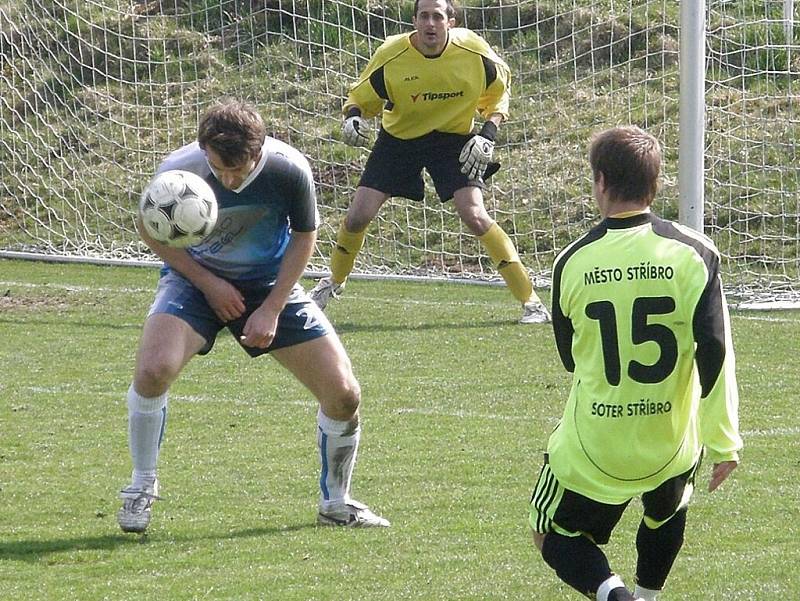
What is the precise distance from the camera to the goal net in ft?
38.2

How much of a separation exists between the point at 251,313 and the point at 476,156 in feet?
12.7

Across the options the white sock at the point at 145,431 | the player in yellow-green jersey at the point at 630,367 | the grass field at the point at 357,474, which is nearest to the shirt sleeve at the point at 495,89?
the grass field at the point at 357,474

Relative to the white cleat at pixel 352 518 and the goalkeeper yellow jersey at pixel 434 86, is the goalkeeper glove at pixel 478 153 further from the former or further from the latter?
the white cleat at pixel 352 518

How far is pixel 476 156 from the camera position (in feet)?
29.1

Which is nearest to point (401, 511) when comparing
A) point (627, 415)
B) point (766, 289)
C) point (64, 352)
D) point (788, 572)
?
point (788, 572)

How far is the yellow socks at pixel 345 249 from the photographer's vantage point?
30.9 feet

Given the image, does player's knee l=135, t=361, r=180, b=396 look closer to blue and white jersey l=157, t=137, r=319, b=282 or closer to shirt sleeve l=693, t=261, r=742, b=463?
blue and white jersey l=157, t=137, r=319, b=282

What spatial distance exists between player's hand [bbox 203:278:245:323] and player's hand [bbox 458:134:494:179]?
3.93 meters

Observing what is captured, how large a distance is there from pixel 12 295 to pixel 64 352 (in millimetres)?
2296

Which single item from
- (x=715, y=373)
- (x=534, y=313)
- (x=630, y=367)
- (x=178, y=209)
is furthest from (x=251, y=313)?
(x=534, y=313)

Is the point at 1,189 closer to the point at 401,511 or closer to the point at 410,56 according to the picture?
the point at 410,56

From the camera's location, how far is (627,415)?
364 centimetres

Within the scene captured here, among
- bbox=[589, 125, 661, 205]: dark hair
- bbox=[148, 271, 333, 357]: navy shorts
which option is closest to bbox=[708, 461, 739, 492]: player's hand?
bbox=[589, 125, 661, 205]: dark hair

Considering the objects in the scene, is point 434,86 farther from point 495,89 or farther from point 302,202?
point 302,202
